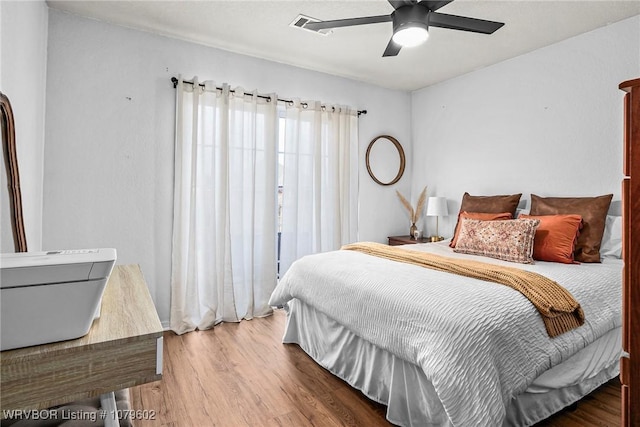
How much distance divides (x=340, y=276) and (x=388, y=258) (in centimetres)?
50

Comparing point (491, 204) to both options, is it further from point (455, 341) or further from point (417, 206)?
point (455, 341)

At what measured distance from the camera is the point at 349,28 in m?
2.86

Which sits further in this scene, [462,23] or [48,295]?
[462,23]

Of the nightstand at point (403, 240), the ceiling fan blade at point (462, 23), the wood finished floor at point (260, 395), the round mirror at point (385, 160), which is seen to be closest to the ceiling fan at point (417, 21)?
the ceiling fan blade at point (462, 23)

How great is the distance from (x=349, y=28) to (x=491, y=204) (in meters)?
2.07

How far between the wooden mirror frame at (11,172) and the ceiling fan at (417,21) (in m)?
1.64

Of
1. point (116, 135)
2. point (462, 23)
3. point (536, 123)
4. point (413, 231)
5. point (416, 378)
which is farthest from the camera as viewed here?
point (413, 231)

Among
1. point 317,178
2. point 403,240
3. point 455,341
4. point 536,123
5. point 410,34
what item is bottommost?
point 455,341

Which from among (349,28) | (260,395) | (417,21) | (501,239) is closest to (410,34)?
(417,21)

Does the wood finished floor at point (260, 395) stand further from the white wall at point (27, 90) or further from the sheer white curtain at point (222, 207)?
the white wall at point (27, 90)

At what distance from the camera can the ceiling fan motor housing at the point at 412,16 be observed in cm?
200

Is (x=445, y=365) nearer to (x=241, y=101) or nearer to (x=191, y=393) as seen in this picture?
(x=191, y=393)

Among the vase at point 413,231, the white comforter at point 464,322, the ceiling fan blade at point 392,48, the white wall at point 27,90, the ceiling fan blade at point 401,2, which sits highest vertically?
the ceiling fan blade at point 401,2

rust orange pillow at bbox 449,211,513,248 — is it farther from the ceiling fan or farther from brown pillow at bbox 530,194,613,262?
the ceiling fan
